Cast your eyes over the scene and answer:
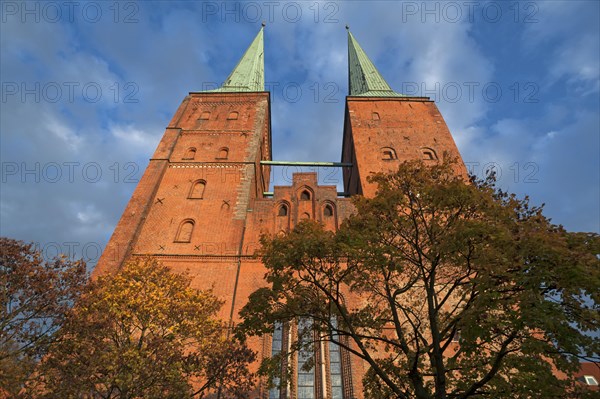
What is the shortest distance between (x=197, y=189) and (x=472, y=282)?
53.8ft

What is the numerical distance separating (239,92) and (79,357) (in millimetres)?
22047

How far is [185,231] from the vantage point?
18.4 m

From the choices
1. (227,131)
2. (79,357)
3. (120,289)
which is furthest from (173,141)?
(79,357)

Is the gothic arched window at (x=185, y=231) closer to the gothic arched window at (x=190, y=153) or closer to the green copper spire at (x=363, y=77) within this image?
the gothic arched window at (x=190, y=153)

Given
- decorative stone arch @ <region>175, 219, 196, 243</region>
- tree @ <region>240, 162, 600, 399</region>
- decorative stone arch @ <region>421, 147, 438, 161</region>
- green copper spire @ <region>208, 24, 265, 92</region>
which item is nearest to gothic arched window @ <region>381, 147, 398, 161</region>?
decorative stone arch @ <region>421, 147, 438, 161</region>

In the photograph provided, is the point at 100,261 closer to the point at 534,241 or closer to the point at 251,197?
the point at 251,197

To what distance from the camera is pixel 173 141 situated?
2262cm

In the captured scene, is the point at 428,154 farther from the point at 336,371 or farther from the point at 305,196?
the point at 336,371

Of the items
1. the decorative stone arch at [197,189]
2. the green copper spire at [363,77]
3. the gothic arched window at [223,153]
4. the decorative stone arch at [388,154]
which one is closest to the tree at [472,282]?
the decorative stone arch at [197,189]

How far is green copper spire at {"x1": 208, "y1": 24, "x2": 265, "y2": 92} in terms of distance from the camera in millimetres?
30781

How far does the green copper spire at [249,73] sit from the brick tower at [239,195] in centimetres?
60

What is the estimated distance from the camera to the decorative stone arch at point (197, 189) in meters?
20.1

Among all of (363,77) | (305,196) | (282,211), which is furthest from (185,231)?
(363,77)

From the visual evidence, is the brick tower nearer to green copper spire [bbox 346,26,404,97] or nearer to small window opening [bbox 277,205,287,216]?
small window opening [bbox 277,205,287,216]
